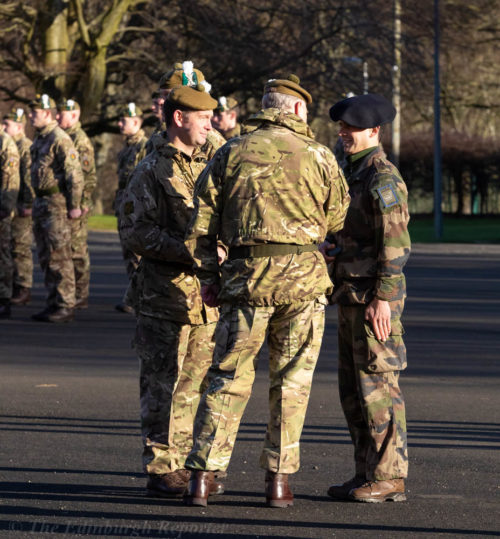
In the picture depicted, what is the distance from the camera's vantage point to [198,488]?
5.75 metres

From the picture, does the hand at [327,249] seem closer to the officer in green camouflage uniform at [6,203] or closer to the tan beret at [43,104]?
the tan beret at [43,104]

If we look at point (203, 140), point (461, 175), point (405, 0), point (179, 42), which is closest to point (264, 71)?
point (179, 42)

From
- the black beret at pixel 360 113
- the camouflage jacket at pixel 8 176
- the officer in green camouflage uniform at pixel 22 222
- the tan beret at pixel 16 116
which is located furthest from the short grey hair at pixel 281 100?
the tan beret at pixel 16 116

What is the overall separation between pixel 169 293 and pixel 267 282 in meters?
0.66

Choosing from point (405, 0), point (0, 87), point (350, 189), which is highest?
point (405, 0)

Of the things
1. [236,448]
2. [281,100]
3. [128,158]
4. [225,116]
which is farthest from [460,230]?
[281,100]

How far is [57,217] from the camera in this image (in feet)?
44.0

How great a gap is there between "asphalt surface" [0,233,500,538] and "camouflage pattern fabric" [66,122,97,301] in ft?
4.51

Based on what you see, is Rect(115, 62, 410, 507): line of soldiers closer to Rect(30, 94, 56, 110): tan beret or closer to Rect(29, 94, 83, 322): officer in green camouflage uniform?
Rect(29, 94, 83, 322): officer in green camouflage uniform

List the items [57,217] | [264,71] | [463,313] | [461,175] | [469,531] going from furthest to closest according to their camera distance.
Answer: [461,175] → [264,71] → [463,313] → [57,217] → [469,531]

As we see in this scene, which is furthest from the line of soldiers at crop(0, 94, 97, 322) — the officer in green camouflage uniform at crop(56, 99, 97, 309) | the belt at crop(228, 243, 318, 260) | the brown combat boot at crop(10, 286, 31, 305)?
the belt at crop(228, 243, 318, 260)

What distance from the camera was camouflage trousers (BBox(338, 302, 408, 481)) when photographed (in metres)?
6.03

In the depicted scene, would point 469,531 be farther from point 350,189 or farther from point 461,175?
point 461,175

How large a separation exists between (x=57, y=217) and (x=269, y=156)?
799cm
